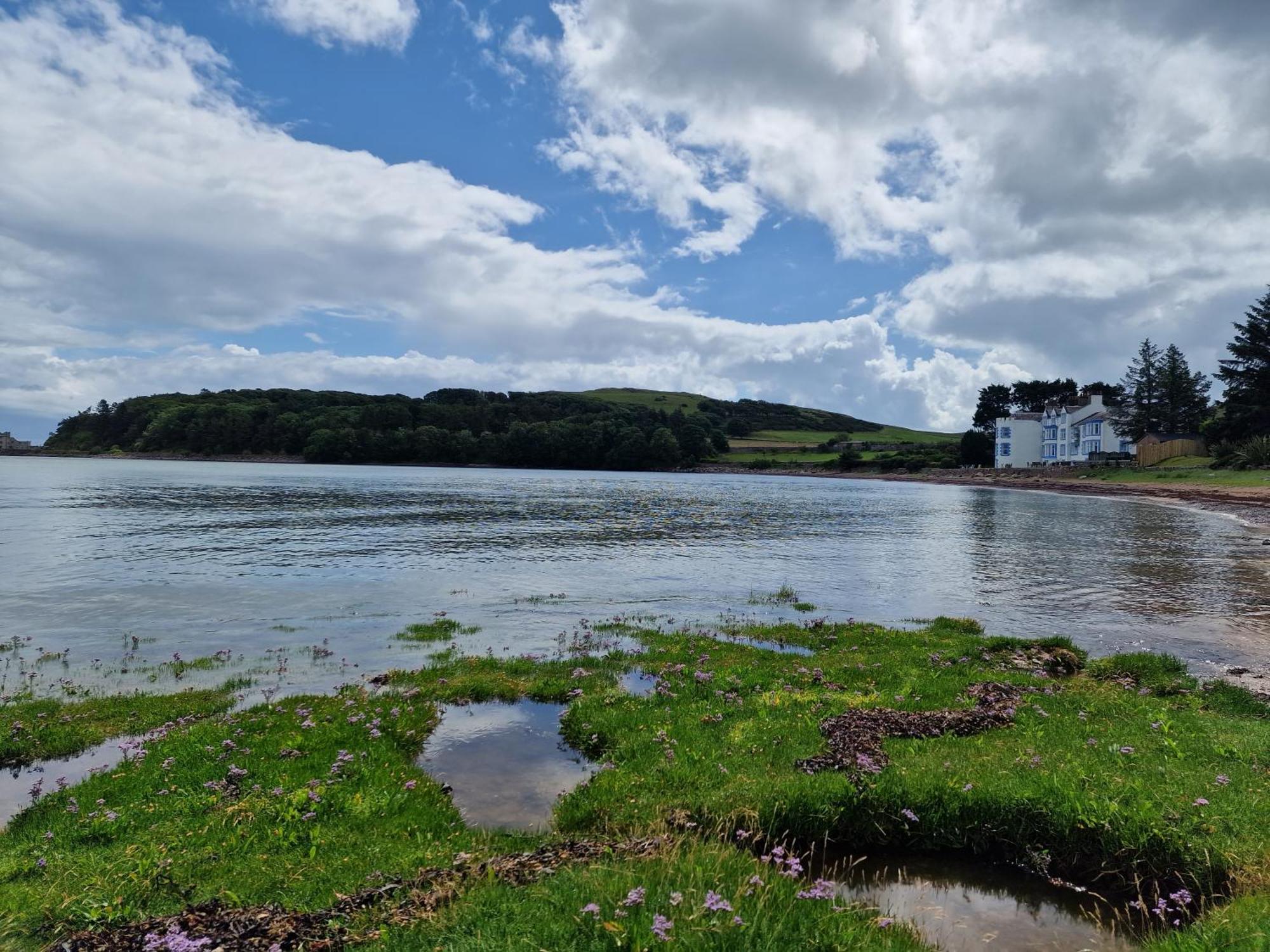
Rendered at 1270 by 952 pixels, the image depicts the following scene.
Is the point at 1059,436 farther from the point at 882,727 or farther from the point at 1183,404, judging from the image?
the point at 882,727

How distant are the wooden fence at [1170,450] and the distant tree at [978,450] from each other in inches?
2347

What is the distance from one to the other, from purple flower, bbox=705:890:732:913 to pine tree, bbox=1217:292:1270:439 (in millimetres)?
A: 128389

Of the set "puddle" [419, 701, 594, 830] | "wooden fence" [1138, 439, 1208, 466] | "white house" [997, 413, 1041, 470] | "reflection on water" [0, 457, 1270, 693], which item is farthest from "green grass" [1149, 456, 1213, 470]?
"puddle" [419, 701, 594, 830]

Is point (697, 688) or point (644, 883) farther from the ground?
point (644, 883)

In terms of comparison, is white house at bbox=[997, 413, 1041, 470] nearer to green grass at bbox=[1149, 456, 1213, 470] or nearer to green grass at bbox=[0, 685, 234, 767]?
green grass at bbox=[1149, 456, 1213, 470]

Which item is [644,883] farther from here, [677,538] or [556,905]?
[677,538]

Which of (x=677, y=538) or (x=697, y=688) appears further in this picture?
(x=677, y=538)

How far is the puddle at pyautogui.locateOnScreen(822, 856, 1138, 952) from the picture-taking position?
732 centimetres

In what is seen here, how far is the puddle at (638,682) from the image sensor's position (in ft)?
51.8

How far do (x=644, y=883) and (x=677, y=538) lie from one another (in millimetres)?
45146

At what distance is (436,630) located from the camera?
894 inches

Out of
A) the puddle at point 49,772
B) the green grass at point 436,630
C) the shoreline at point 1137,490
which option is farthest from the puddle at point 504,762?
the shoreline at point 1137,490

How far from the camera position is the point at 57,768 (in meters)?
11.8

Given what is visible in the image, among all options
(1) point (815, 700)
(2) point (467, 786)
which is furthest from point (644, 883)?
(1) point (815, 700)
